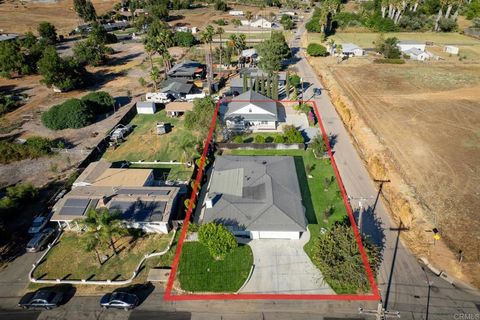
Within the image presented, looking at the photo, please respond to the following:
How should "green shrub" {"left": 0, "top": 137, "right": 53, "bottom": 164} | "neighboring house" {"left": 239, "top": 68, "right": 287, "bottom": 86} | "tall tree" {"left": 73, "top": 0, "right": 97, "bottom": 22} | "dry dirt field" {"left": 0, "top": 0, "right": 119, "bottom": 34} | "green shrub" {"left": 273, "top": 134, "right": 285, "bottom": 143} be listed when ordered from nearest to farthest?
"green shrub" {"left": 0, "top": 137, "right": 53, "bottom": 164} < "green shrub" {"left": 273, "top": 134, "right": 285, "bottom": 143} < "neighboring house" {"left": 239, "top": 68, "right": 287, "bottom": 86} < "tall tree" {"left": 73, "top": 0, "right": 97, "bottom": 22} < "dry dirt field" {"left": 0, "top": 0, "right": 119, "bottom": 34}

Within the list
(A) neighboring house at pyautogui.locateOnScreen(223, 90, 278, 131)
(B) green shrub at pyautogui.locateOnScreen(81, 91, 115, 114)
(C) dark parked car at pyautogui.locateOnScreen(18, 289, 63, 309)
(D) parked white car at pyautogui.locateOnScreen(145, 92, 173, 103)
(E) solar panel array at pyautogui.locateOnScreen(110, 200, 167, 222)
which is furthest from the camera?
(D) parked white car at pyautogui.locateOnScreen(145, 92, 173, 103)

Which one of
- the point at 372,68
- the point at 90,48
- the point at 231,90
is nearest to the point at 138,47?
the point at 90,48

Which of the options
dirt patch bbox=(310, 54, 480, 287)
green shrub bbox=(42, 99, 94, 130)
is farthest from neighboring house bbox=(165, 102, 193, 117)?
dirt patch bbox=(310, 54, 480, 287)

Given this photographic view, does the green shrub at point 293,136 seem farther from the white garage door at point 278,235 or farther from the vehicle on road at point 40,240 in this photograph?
the vehicle on road at point 40,240

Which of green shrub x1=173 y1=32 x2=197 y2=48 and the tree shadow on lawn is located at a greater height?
green shrub x1=173 y1=32 x2=197 y2=48

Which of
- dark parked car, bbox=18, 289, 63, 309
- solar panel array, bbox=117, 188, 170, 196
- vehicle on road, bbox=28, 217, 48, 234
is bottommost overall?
dark parked car, bbox=18, 289, 63, 309

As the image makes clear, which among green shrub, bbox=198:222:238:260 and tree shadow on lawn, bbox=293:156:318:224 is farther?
tree shadow on lawn, bbox=293:156:318:224

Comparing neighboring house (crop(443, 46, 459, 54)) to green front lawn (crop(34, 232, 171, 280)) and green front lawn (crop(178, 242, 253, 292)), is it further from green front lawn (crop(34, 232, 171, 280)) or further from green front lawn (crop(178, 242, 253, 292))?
green front lawn (crop(34, 232, 171, 280))
